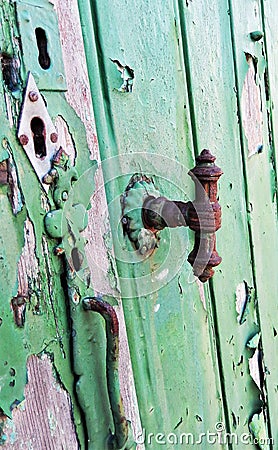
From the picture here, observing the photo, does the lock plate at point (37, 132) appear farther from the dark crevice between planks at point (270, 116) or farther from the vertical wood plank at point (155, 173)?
the dark crevice between planks at point (270, 116)

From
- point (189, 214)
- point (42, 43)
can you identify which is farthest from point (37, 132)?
point (189, 214)

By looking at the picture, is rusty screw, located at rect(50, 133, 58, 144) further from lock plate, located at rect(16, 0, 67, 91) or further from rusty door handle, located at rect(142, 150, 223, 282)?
rusty door handle, located at rect(142, 150, 223, 282)

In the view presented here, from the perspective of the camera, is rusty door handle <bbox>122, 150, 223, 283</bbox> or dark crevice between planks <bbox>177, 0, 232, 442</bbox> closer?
rusty door handle <bbox>122, 150, 223, 283</bbox>

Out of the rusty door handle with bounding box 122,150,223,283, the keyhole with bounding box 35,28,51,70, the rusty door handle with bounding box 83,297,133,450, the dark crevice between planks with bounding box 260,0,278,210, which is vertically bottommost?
the rusty door handle with bounding box 83,297,133,450

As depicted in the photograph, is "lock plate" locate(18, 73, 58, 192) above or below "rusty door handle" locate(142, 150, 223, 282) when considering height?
above

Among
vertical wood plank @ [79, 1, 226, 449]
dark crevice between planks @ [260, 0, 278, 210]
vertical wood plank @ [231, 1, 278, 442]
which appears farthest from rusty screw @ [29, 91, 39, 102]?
dark crevice between planks @ [260, 0, 278, 210]

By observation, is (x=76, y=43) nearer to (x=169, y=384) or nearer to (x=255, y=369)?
(x=169, y=384)

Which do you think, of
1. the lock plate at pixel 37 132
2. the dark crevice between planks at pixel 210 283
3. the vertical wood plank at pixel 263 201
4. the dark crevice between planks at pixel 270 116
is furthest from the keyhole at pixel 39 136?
the dark crevice between planks at pixel 270 116

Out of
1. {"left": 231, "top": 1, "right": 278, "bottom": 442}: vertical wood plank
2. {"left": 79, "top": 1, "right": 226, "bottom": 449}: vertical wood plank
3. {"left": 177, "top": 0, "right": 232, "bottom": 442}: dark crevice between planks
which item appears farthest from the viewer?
{"left": 231, "top": 1, "right": 278, "bottom": 442}: vertical wood plank

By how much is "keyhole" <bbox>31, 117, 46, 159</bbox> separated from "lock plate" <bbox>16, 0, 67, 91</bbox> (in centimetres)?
4

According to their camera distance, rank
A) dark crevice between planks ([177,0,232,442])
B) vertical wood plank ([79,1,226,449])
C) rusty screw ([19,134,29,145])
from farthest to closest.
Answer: dark crevice between planks ([177,0,232,442])
vertical wood plank ([79,1,226,449])
rusty screw ([19,134,29,145])

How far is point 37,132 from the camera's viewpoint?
0.61 m

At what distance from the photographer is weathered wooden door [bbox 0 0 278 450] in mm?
594

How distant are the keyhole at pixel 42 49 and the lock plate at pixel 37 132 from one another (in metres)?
0.03
